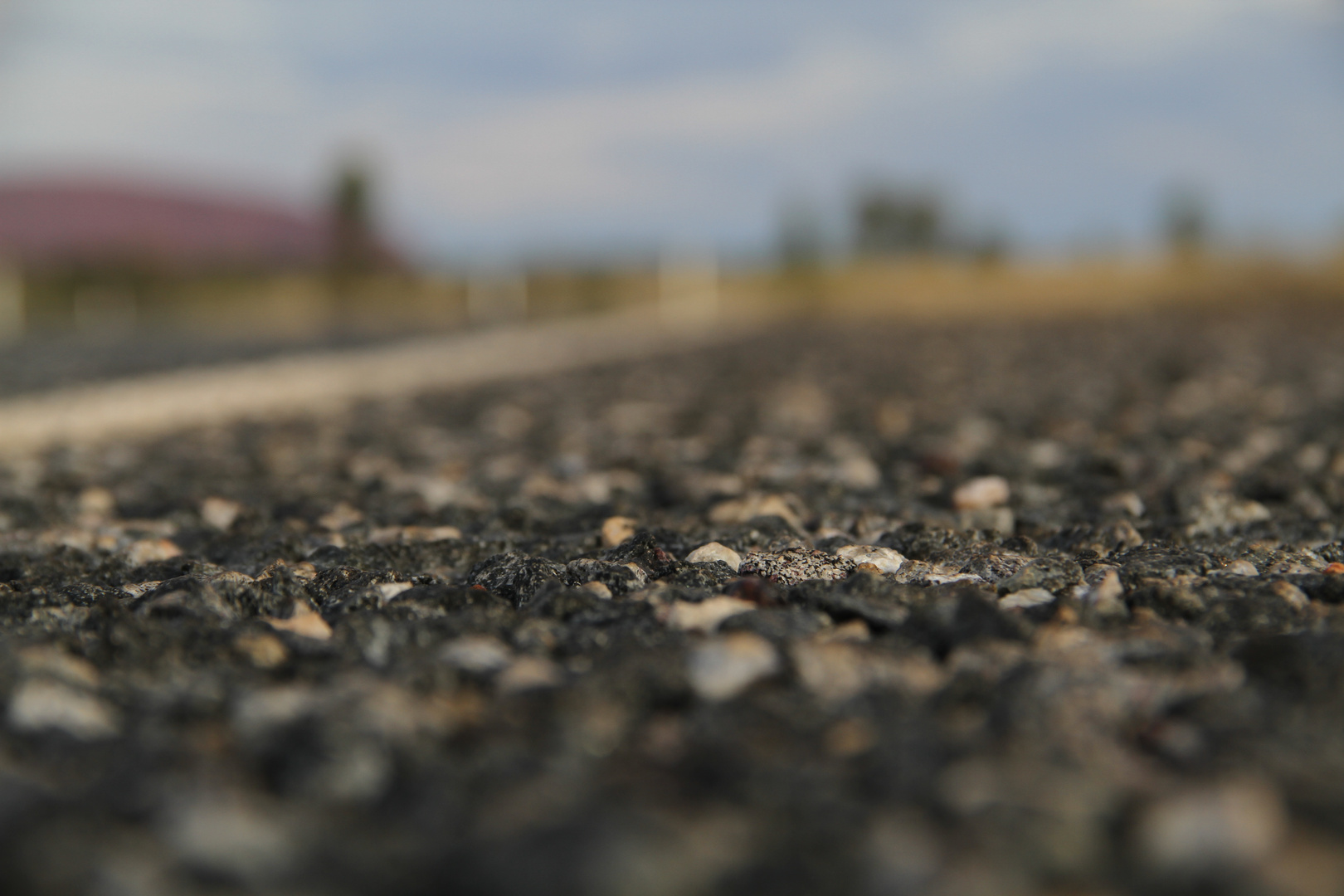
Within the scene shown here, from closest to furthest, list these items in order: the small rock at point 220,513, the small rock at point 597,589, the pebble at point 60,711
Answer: the pebble at point 60,711 < the small rock at point 597,589 < the small rock at point 220,513

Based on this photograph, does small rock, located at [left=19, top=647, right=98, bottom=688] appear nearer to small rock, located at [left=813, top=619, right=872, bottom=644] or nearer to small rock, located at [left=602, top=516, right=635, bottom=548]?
small rock, located at [left=813, top=619, right=872, bottom=644]

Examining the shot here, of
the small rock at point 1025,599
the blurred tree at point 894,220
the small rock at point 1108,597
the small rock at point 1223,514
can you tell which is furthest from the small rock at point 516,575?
the blurred tree at point 894,220

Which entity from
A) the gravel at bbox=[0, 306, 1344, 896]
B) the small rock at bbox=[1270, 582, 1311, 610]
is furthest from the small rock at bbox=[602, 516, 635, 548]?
the small rock at bbox=[1270, 582, 1311, 610]

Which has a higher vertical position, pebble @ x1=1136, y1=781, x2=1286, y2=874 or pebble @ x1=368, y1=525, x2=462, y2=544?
pebble @ x1=1136, y1=781, x2=1286, y2=874

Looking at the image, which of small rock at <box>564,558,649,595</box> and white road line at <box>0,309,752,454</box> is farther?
white road line at <box>0,309,752,454</box>

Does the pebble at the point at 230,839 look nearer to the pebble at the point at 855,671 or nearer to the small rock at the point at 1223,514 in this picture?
the pebble at the point at 855,671

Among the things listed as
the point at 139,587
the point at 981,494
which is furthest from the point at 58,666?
the point at 981,494

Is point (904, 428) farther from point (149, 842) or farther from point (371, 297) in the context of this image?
point (371, 297)
